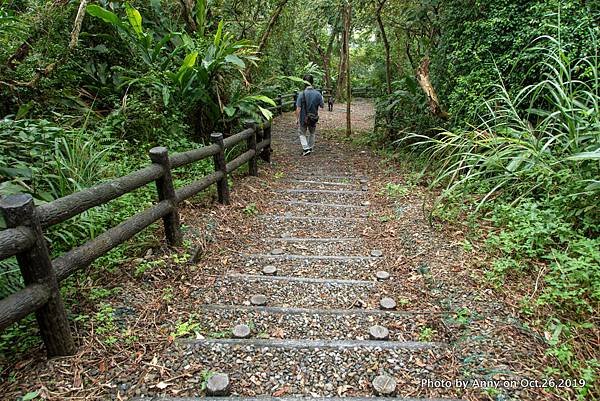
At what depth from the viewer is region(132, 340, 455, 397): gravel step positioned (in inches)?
71.8

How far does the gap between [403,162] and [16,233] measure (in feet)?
19.4

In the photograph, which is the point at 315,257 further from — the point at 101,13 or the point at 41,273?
the point at 101,13

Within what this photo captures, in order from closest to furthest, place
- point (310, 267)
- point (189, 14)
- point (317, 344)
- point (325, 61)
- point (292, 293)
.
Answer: point (317, 344) → point (292, 293) → point (310, 267) → point (189, 14) → point (325, 61)

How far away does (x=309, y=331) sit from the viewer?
2.32 metres

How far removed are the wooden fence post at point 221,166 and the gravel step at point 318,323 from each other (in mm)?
2008

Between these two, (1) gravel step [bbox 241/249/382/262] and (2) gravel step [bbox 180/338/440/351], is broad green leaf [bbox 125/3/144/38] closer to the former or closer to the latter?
(1) gravel step [bbox 241/249/382/262]

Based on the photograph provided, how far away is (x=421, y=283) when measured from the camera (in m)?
2.81

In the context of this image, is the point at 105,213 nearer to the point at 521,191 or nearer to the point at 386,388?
the point at 386,388

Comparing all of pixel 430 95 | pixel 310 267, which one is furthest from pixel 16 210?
pixel 430 95

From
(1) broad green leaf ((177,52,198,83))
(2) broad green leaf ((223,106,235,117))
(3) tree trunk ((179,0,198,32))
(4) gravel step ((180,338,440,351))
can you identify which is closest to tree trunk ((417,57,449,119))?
(2) broad green leaf ((223,106,235,117))

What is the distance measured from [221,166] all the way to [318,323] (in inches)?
98.0

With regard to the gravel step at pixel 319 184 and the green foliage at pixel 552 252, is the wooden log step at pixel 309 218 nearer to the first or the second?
the gravel step at pixel 319 184

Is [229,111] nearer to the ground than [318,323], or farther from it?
farther from it

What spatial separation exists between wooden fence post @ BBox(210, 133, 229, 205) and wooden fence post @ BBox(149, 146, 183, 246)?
3.91 ft
